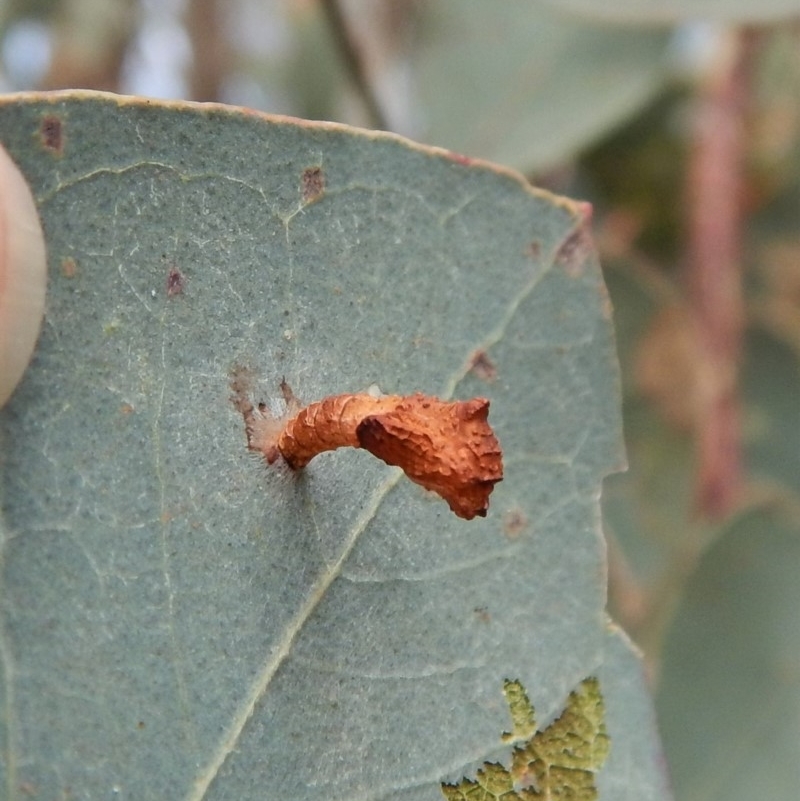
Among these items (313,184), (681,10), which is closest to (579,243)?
(313,184)

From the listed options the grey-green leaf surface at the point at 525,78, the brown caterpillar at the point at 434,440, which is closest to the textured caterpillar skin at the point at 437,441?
the brown caterpillar at the point at 434,440

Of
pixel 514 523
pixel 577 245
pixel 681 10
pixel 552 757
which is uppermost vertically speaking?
pixel 681 10

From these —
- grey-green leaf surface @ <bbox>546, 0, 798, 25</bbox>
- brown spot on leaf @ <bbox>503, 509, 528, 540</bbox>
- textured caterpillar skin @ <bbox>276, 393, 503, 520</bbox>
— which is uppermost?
grey-green leaf surface @ <bbox>546, 0, 798, 25</bbox>

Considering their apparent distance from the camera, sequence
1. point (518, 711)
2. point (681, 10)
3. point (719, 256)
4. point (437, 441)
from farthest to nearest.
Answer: point (719, 256), point (681, 10), point (518, 711), point (437, 441)

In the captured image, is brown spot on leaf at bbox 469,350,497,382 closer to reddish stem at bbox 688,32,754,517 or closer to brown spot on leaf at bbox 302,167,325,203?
brown spot on leaf at bbox 302,167,325,203

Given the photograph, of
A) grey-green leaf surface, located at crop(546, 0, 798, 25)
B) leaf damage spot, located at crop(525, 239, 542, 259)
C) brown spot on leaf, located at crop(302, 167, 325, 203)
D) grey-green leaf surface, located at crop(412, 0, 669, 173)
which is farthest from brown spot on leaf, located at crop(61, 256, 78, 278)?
grey-green leaf surface, located at crop(412, 0, 669, 173)

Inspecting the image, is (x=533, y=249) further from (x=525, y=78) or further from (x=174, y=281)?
(x=525, y=78)

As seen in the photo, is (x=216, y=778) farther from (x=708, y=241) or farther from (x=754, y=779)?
(x=708, y=241)

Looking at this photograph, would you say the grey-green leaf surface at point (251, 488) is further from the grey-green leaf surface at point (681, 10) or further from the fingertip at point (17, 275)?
the grey-green leaf surface at point (681, 10)
